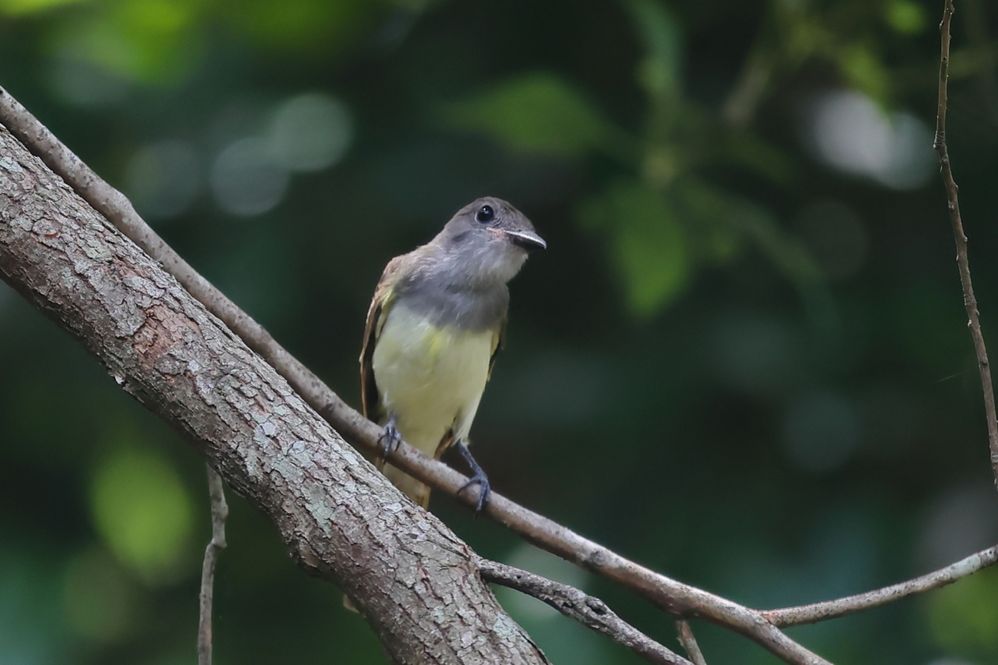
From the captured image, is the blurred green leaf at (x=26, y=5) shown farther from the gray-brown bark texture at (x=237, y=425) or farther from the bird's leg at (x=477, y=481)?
the gray-brown bark texture at (x=237, y=425)

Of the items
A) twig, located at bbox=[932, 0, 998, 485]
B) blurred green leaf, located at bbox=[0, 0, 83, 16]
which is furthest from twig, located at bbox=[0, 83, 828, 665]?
blurred green leaf, located at bbox=[0, 0, 83, 16]

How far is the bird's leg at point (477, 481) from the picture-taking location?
354 cm

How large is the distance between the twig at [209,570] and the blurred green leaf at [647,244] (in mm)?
1941

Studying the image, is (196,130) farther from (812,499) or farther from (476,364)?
(812,499)

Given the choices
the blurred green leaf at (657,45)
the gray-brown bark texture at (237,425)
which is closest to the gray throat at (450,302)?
the blurred green leaf at (657,45)

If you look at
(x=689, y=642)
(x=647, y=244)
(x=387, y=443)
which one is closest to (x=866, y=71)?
(x=647, y=244)

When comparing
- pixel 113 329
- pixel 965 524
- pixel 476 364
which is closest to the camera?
pixel 113 329

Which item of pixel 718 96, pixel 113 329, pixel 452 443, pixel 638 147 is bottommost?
pixel 113 329

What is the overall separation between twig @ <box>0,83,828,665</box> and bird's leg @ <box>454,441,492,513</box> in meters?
0.06

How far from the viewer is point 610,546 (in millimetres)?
5137

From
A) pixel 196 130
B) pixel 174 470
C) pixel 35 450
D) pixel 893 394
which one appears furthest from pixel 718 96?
pixel 35 450

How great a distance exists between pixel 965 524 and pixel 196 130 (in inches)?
133

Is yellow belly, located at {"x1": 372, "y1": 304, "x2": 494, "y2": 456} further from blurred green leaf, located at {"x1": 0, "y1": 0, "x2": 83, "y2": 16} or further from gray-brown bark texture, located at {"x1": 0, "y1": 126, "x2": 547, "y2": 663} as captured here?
gray-brown bark texture, located at {"x1": 0, "y1": 126, "x2": 547, "y2": 663}

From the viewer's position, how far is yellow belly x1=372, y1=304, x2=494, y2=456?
4723 mm
